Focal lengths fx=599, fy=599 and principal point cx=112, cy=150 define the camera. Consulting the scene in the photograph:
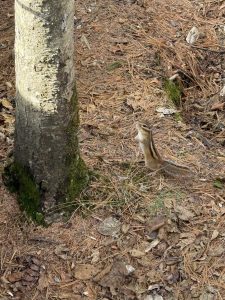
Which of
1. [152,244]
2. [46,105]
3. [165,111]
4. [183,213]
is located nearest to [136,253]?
[152,244]

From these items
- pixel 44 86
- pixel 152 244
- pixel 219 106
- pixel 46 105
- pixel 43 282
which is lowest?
pixel 43 282

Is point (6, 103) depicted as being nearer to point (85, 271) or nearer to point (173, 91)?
point (173, 91)

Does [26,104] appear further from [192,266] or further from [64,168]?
[192,266]

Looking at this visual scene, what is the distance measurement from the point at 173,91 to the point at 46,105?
6.73ft

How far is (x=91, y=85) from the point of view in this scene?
5203 millimetres

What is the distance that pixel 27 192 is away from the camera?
12.9 feet

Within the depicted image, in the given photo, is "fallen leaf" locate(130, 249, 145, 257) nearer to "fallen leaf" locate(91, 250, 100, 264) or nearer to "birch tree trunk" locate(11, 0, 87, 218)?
"fallen leaf" locate(91, 250, 100, 264)

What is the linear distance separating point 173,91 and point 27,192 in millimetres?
2014

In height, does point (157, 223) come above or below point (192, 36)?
below

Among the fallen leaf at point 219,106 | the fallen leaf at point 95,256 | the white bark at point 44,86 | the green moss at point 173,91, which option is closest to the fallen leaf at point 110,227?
the fallen leaf at point 95,256

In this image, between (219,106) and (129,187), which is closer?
(129,187)

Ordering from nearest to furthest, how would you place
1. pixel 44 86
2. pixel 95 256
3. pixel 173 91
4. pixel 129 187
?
pixel 44 86, pixel 95 256, pixel 129 187, pixel 173 91

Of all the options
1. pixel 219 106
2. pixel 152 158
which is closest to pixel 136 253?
pixel 152 158

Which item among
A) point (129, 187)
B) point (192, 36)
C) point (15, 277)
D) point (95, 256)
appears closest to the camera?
point (15, 277)
